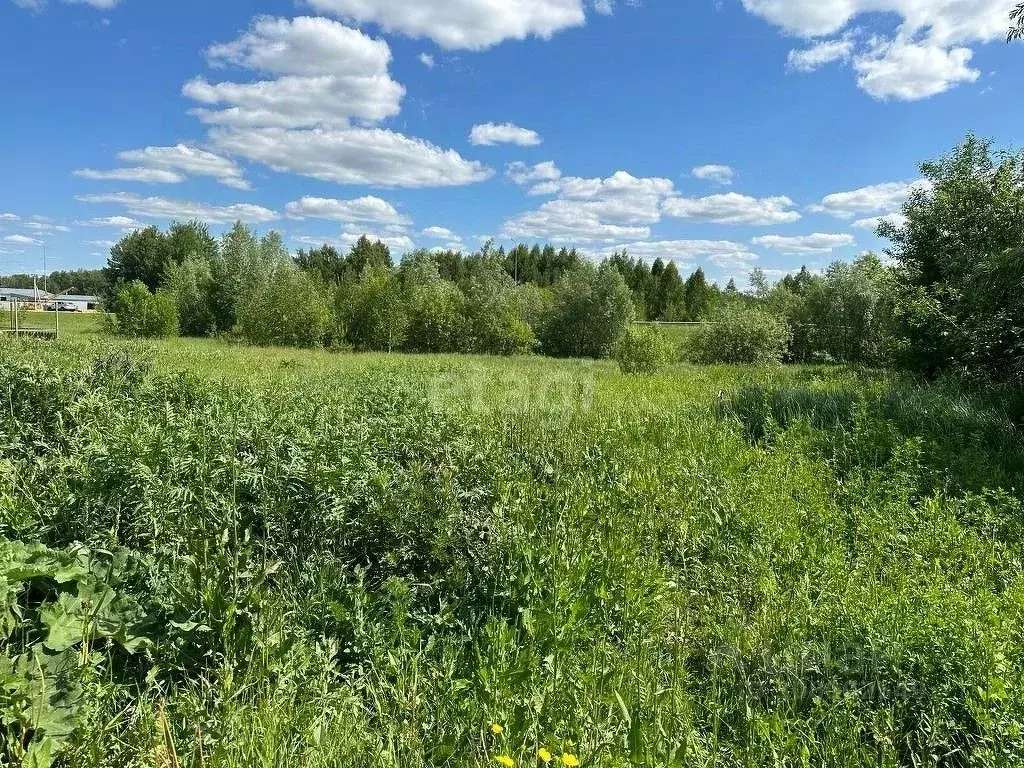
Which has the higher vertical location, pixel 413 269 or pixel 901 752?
pixel 413 269

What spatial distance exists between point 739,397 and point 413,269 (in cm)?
3679

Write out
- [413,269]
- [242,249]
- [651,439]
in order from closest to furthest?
1. [651,439]
2. [413,269]
3. [242,249]

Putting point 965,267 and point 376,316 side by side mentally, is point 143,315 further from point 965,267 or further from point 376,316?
point 965,267

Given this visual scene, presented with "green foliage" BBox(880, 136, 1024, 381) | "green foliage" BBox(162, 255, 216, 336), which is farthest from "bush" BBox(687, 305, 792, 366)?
"green foliage" BBox(162, 255, 216, 336)

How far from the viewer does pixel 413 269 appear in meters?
44.2

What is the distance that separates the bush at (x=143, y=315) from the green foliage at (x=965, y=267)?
124ft

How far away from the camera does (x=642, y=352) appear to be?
64.8 ft

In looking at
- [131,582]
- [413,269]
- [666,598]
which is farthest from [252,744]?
[413,269]

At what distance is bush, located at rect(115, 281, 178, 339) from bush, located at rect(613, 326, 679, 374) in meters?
29.9

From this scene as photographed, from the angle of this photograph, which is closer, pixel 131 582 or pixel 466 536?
pixel 131 582

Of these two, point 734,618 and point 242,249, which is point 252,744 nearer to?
point 734,618

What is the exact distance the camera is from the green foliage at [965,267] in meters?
10.4

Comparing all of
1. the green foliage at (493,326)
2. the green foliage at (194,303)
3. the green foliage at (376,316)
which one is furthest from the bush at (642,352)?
the green foliage at (194,303)

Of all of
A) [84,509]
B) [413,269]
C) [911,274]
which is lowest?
[84,509]
